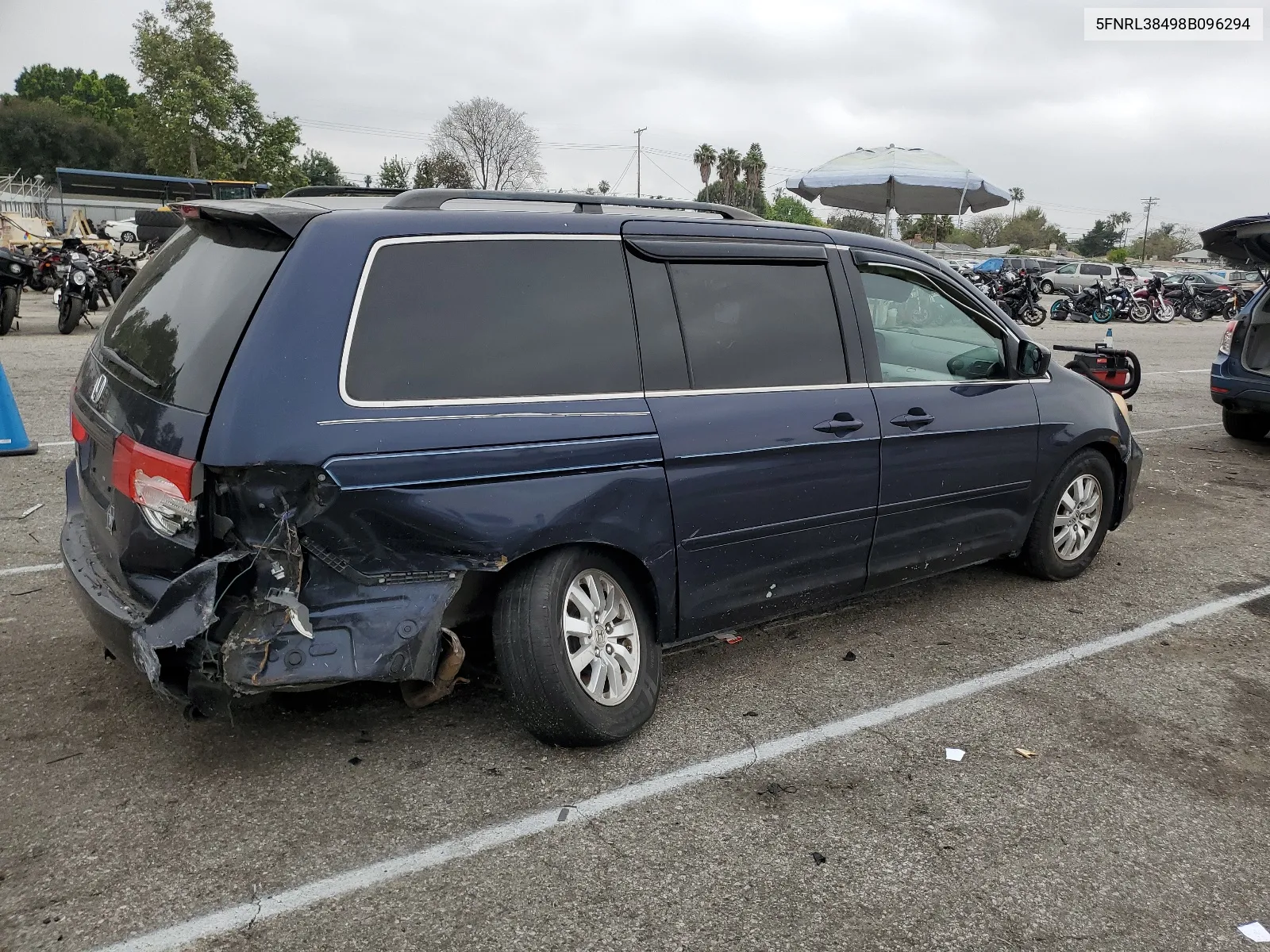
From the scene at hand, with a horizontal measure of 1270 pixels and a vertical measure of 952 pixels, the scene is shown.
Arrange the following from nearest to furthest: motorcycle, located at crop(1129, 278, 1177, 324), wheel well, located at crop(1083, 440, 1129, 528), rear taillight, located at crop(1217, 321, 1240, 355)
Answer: wheel well, located at crop(1083, 440, 1129, 528) → rear taillight, located at crop(1217, 321, 1240, 355) → motorcycle, located at crop(1129, 278, 1177, 324)

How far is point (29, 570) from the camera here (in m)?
4.91

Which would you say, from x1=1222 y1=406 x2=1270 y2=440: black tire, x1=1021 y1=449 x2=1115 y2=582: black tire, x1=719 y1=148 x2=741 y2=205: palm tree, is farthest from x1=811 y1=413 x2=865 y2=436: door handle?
x1=719 y1=148 x2=741 y2=205: palm tree

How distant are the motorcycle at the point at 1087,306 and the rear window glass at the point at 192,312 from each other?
25885mm

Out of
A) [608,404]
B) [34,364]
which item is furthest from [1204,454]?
[34,364]

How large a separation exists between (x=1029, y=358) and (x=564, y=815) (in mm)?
3194

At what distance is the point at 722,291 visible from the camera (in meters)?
3.82

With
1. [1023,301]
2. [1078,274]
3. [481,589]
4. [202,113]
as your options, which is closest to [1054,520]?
[481,589]

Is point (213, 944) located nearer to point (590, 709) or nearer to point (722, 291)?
point (590, 709)

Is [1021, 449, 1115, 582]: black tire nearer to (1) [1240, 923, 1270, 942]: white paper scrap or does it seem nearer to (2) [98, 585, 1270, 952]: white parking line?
(2) [98, 585, 1270, 952]: white parking line

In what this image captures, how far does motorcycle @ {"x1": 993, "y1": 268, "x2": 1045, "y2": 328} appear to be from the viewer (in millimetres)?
22906

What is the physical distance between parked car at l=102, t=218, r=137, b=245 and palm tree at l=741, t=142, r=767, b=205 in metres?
59.6

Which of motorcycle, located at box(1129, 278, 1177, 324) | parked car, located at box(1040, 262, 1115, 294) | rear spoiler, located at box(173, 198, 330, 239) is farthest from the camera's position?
parked car, located at box(1040, 262, 1115, 294)

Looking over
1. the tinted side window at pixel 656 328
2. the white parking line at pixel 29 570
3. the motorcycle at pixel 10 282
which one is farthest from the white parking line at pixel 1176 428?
the motorcycle at pixel 10 282

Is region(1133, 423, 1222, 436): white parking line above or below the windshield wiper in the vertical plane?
below
